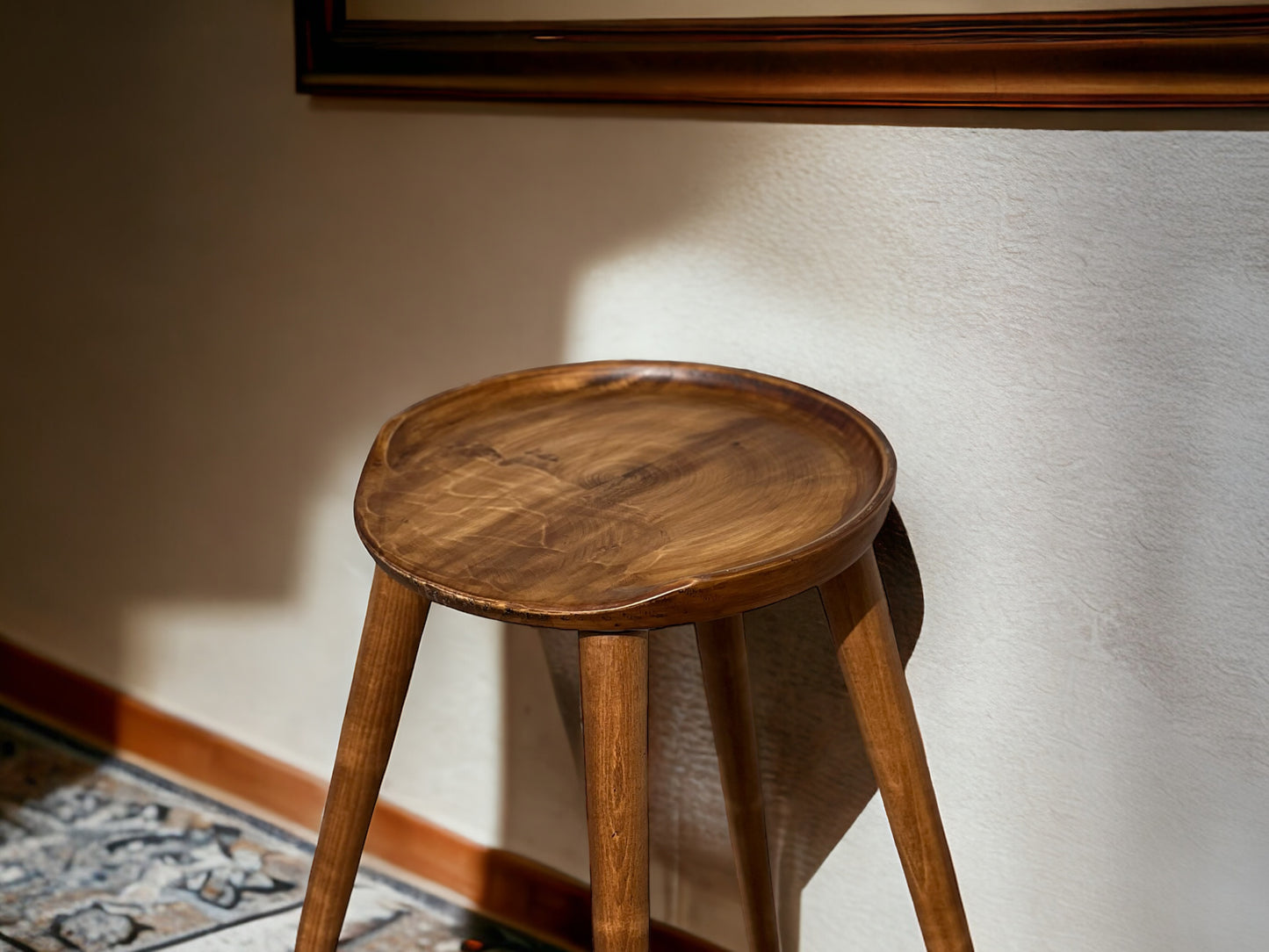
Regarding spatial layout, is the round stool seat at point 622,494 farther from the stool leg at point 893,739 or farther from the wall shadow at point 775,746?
the wall shadow at point 775,746

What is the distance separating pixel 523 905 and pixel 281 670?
47 centimetres

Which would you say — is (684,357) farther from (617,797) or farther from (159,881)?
(159,881)

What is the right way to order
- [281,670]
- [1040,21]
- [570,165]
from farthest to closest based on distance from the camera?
[281,670]
[570,165]
[1040,21]

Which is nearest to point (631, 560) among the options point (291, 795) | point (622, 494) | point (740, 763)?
point (622, 494)

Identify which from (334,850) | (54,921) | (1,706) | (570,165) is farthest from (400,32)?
(1,706)

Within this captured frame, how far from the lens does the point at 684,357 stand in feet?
3.86

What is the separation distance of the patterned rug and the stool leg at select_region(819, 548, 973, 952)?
0.67 metres

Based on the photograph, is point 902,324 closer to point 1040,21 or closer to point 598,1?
point 1040,21

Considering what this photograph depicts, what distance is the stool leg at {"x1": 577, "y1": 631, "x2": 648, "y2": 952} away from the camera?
73 cm

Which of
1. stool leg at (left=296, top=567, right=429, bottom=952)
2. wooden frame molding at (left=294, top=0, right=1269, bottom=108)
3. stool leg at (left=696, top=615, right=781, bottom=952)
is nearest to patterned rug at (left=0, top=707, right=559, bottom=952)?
stool leg at (left=696, top=615, right=781, bottom=952)

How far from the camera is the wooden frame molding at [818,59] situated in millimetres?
866

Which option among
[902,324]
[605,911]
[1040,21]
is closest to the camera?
[605,911]

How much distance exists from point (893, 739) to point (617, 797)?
252 mm

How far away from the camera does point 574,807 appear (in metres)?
1.41
